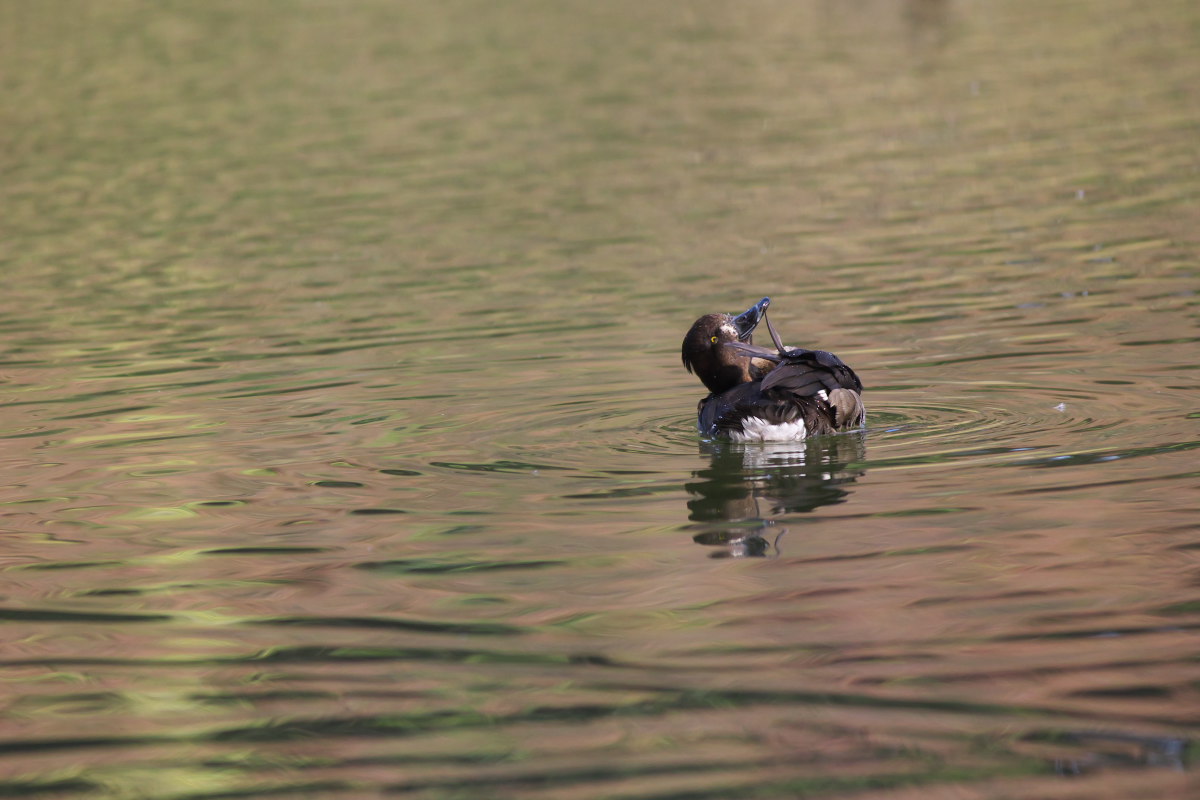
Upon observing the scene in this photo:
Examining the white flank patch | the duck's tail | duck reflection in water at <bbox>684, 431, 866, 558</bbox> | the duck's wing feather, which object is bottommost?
duck reflection in water at <bbox>684, 431, 866, 558</bbox>

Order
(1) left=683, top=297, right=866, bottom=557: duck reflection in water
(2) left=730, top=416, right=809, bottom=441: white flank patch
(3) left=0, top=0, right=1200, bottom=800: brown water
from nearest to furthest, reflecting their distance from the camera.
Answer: (3) left=0, top=0, right=1200, bottom=800: brown water < (1) left=683, top=297, right=866, bottom=557: duck reflection in water < (2) left=730, top=416, right=809, bottom=441: white flank patch

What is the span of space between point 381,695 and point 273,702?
1.46ft

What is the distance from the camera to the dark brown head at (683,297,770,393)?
1214 cm

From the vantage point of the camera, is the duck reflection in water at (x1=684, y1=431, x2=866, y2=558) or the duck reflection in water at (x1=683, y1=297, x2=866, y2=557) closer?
the duck reflection in water at (x1=684, y1=431, x2=866, y2=558)

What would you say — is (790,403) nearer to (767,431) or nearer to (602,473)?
(767,431)

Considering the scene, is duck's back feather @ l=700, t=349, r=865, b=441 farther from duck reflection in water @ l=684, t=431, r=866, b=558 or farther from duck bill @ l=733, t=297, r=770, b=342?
duck bill @ l=733, t=297, r=770, b=342

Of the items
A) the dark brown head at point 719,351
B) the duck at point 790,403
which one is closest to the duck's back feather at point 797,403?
the duck at point 790,403

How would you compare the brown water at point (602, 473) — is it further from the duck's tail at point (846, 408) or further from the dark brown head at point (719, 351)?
the dark brown head at point (719, 351)

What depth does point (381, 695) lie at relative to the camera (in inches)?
275

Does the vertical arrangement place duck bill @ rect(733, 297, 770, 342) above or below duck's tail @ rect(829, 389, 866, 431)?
above

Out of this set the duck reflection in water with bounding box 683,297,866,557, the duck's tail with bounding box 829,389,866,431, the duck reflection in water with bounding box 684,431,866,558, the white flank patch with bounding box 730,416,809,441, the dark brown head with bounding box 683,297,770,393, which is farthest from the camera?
the dark brown head with bounding box 683,297,770,393

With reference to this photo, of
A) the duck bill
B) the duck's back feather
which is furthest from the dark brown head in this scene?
the duck's back feather

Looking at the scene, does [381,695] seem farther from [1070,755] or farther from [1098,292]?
[1098,292]

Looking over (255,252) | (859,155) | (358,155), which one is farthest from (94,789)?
(358,155)
